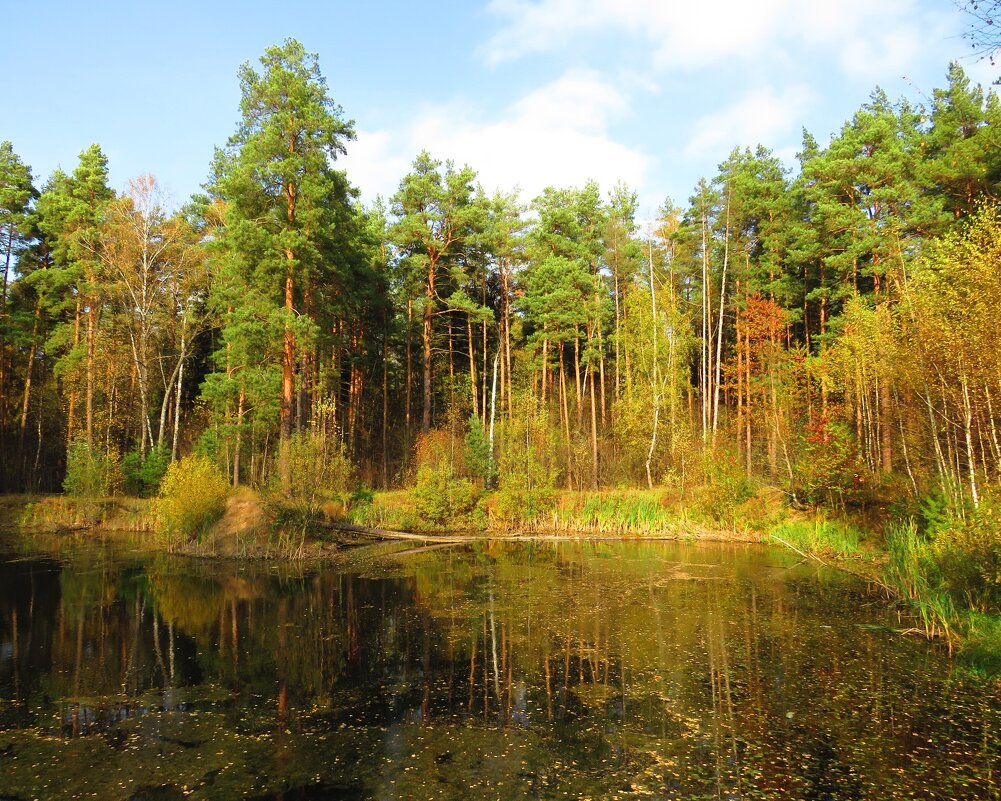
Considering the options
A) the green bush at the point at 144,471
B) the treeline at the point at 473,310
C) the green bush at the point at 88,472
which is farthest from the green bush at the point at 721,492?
the green bush at the point at 88,472

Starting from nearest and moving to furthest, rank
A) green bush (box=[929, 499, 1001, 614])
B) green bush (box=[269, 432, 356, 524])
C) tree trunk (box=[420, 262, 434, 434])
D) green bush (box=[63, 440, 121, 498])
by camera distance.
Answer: green bush (box=[929, 499, 1001, 614]) → green bush (box=[269, 432, 356, 524]) → green bush (box=[63, 440, 121, 498]) → tree trunk (box=[420, 262, 434, 434])

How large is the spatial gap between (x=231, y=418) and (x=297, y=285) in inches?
234

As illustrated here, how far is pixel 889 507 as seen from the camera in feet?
48.1

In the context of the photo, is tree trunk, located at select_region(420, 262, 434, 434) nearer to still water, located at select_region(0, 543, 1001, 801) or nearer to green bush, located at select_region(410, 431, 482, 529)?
green bush, located at select_region(410, 431, 482, 529)

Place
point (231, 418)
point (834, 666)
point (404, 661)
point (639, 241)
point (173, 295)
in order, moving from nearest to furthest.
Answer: point (834, 666) < point (404, 661) < point (231, 418) < point (173, 295) < point (639, 241)

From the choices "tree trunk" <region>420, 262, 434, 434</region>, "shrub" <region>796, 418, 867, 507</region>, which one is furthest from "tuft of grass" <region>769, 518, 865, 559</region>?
"tree trunk" <region>420, 262, 434, 434</region>

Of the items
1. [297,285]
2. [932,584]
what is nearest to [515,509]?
[297,285]

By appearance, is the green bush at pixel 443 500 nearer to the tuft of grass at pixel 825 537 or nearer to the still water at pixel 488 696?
the still water at pixel 488 696

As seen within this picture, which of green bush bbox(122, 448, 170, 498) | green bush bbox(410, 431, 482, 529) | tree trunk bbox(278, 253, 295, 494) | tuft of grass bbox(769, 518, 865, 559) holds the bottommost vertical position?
tuft of grass bbox(769, 518, 865, 559)

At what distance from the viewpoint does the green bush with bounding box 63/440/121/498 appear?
21188mm

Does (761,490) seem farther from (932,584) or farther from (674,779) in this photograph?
(674,779)

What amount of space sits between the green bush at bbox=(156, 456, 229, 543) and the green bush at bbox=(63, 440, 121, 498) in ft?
18.2

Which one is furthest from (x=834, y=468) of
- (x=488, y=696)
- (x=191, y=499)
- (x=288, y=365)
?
(x=191, y=499)

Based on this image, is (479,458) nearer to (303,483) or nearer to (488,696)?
(303,483)
